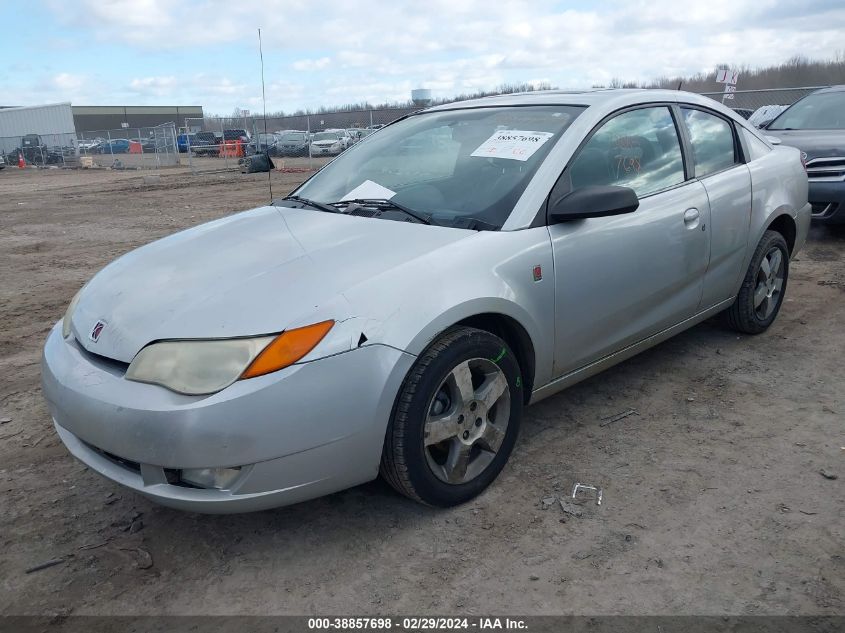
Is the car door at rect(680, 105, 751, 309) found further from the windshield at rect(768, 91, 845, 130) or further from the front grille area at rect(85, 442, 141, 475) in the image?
the windshield at rect(768, 91, 845, 130)

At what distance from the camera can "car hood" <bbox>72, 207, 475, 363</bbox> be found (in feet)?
7.84

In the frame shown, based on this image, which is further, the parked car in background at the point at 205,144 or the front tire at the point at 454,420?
the parked car in background at the point at 205,144

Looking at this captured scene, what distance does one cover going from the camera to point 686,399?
12.3 ft

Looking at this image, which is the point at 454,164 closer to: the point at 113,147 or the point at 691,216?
the point at 691,216

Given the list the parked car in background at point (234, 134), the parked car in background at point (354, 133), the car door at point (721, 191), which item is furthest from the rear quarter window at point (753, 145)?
the parked car in background at point (234, 134)

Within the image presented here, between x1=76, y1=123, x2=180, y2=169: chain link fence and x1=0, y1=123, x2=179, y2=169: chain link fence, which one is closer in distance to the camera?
x1=76, y1=123, x2=180, y2=169: chain link fence

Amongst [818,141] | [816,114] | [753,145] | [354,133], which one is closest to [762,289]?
[753,145]

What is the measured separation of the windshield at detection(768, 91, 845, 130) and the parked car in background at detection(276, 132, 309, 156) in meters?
21.7

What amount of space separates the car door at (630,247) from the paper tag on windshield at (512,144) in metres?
0.19

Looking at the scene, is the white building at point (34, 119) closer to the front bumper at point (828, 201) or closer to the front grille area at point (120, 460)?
the front bumper at point (828, 201)

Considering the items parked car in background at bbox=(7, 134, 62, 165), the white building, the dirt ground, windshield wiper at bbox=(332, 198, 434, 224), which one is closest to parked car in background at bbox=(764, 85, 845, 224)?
the dirt ground

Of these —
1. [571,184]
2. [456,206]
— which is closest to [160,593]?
[456,206]

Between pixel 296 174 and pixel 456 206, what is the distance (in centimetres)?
1870

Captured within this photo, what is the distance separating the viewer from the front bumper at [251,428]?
2.21 m
